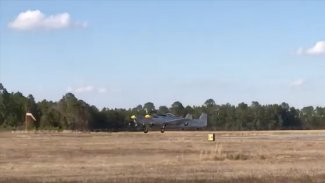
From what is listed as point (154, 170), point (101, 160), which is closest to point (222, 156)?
point (101, 160)

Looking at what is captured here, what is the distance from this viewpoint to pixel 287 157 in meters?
41.6

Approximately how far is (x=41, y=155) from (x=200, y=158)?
11.0 metres

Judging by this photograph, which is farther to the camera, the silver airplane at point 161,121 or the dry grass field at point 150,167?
the silver airplane at point 161,121

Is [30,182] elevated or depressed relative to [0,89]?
depressed

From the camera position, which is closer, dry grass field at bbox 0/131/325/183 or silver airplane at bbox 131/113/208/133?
dry grass field at bbox 0/131/325/183

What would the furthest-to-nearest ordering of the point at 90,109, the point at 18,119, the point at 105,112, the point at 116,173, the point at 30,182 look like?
the point at 105,112, the point at 90,109, the point at 18,119, the point at 116,173, the point at 30,182

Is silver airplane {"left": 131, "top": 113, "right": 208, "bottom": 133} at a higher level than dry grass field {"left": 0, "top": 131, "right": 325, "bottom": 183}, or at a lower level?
higher

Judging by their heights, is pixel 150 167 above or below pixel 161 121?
below

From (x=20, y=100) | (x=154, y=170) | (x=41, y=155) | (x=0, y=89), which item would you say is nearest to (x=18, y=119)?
(x=20, y=100)

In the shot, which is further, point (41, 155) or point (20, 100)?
point (20, 100)

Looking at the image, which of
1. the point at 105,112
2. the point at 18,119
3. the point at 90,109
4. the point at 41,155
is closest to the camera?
the point at 41,155

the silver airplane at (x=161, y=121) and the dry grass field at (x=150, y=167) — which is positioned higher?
the silver airplane at (x=161, y=121)

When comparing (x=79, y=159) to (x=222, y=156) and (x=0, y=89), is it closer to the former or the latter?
(x=222, y=156)

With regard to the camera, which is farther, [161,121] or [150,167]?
[161,121]
